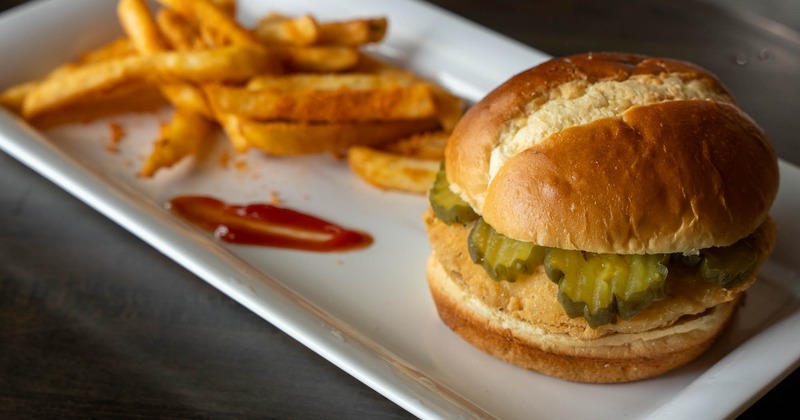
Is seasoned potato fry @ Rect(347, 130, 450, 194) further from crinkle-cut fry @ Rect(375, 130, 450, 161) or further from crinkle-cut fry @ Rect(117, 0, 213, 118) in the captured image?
crinkle-cut fry @ Rect(117, 0, 213, 118)

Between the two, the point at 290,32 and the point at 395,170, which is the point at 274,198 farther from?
the point at 290,32

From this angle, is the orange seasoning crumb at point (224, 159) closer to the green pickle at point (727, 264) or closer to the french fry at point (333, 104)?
the french fry at point (333, 104)

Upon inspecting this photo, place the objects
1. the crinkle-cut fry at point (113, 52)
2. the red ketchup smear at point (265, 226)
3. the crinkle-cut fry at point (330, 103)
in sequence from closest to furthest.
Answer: the red ketchup smear at point (265, 226)
the crinkle-cut fry at point (330, 103)
the crinkle-cut fry at point (113, 52)

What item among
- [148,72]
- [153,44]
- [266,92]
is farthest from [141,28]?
[266,92]

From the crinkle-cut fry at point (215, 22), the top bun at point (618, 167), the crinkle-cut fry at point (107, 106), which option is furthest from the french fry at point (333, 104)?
the top bun at point (618, 167)

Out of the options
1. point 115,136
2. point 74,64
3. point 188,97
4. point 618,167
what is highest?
point 618,167

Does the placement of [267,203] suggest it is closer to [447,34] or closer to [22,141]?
[22,141]

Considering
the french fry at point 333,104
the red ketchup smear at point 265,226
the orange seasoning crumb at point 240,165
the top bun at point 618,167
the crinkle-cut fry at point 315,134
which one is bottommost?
the red ketchup smear at point 265,226
